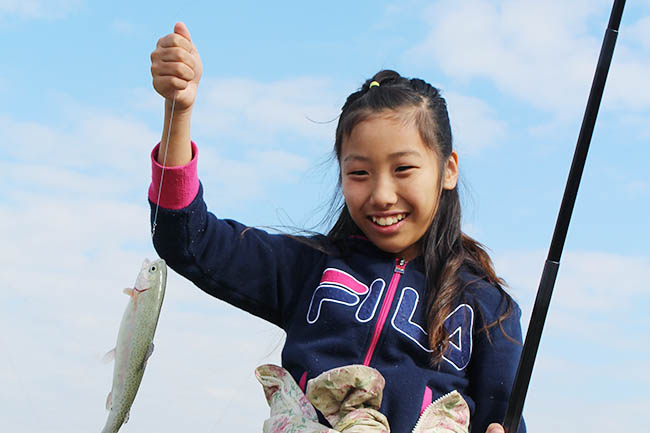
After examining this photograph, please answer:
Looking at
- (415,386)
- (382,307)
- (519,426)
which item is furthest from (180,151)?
(519,426)

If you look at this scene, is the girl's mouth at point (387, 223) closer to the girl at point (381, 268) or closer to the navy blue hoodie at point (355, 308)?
the girl at point (381, 268)

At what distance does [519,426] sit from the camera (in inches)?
124

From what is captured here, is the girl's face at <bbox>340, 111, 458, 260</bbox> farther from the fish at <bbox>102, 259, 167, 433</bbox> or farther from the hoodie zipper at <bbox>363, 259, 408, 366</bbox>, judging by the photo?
the fish at <bbox>102, 259, 167, 433</bbox>

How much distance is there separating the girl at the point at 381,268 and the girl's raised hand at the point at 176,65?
0.05 ft

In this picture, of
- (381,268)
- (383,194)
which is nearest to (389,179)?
(383,194)

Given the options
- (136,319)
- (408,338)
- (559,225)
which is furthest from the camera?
(408,338)

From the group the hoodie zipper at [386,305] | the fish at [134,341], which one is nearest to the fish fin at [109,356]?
the fish at [134,341]

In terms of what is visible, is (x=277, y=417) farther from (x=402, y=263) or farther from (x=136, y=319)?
(x=402, y=263)

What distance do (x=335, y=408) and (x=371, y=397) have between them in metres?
0.13

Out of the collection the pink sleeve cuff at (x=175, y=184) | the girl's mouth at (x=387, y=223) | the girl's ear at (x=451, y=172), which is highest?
the girl's ear at (x=451, y=172)

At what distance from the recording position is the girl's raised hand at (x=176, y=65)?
294 centimetres

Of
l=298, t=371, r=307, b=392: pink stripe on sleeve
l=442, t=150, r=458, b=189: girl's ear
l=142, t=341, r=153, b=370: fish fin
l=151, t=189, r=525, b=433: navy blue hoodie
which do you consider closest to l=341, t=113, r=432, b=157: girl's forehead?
l=442, t=150, r=458, b=189: girl's ear

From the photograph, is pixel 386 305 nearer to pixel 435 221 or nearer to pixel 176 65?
pixel 435 221

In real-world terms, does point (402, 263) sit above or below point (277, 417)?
above
